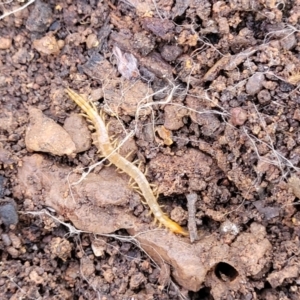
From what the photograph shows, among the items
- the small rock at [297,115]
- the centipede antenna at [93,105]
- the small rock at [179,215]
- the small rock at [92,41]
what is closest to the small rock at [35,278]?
the small rock at [179,215]

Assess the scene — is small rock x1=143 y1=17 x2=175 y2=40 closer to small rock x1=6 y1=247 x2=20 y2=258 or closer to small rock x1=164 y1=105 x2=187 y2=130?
small rock x1=164 y1=105 x2=187 y2=130

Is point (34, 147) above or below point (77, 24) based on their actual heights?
below

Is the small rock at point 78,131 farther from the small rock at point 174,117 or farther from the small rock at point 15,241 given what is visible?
the small rock at point 15,241

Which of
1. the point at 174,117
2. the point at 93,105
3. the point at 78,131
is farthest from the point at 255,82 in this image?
the point at 78,131

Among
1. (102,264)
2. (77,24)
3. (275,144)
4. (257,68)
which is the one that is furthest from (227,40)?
(102,264)

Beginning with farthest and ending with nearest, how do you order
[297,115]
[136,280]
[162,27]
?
[162,27] < [136,280] < [297,115]

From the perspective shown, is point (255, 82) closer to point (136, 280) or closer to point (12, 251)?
point (136, 280)

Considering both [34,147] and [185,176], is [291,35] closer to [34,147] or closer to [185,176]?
[185,176]
